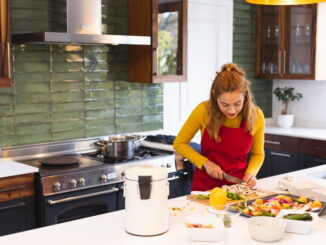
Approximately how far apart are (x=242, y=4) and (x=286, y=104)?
1223mm

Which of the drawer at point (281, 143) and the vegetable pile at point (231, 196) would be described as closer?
the vegetable pile at point (231, 196)

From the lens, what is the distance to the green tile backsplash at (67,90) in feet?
13.3

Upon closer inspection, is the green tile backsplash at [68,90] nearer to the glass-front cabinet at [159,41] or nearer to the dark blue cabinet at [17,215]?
the glass-front cabinet at [159,41]

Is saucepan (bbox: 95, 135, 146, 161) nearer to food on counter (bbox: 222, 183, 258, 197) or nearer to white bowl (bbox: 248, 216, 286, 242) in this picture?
food on counter (bbox: 222, 183, 258, 197)

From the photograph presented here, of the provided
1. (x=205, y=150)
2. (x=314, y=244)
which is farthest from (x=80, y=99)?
(x=314, y=244)

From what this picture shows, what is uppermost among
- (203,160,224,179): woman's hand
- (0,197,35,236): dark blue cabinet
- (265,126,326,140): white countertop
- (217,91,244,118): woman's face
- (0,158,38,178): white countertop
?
(217,91,244,118): woman's face

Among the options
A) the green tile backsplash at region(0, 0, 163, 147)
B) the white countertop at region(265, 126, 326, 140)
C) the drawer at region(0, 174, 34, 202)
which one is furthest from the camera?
the white countertop at region(265, 126, 326, 140)

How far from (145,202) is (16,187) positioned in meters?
1.56

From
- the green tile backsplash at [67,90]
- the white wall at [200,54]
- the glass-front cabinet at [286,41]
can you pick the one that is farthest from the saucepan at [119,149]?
the glass-front cabinet at [286,41]

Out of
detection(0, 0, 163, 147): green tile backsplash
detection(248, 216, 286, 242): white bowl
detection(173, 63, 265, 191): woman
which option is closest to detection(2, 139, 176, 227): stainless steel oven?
detection(0, 0, 163, 147): green tile backsplash

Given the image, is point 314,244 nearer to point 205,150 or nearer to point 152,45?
point 205,150

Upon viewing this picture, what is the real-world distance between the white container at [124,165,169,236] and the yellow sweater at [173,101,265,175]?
1026mm

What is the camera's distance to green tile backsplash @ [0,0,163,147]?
4.06 m

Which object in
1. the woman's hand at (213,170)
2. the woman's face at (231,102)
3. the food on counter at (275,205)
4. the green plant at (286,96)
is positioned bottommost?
the food on counter at (275,205)
